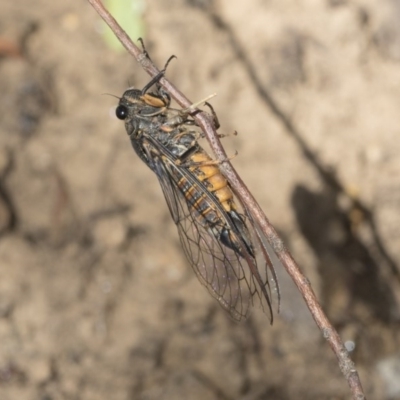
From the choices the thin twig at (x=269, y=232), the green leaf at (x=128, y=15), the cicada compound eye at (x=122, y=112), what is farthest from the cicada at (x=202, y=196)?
the green leaf at (x=128, y=15)

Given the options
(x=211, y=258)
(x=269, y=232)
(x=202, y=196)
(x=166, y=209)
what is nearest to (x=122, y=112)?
(x=202, y=196)

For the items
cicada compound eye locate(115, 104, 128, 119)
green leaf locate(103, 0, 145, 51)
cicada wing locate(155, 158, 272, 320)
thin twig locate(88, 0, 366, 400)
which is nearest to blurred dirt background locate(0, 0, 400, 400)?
green leaf locate(103, 0, 145, 51)

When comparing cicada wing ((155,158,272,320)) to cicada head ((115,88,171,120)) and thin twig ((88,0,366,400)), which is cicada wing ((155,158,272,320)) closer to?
cicada head ((115,88,171,120))

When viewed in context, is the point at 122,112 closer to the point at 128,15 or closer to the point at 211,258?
the point at 211,258

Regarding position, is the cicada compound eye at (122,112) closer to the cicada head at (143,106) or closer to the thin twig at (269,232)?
the cicada head at (143,106)

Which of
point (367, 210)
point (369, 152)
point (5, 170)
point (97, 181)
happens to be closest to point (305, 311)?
point (367, 210)

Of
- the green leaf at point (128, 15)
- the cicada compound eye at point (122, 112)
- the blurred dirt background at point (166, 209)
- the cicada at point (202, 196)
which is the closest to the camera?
the cicada at point (202, 196)

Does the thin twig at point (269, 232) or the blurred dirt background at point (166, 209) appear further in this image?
the blurred dirt background at point (166, 209)
